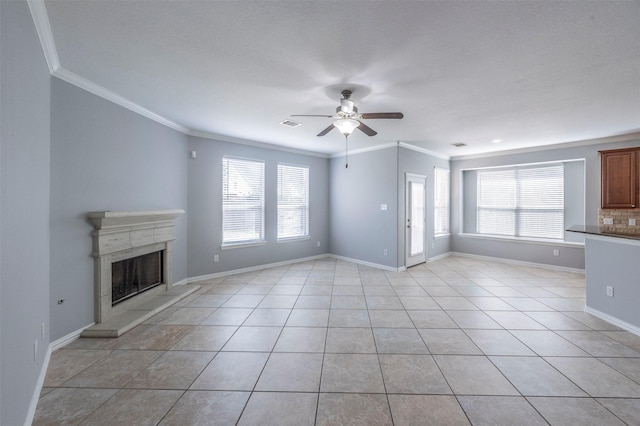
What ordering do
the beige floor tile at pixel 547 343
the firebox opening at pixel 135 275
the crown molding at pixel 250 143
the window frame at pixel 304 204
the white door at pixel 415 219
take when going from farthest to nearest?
the window frame at pixel 304 204, the white door at pixel 415 219, the crown molding at pixel 250 143, the firebox opening at pixel 135 275, the beige floor tile at pixel 547 343

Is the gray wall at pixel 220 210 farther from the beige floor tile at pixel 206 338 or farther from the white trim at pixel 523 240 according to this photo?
the white trim at pixel 523 240

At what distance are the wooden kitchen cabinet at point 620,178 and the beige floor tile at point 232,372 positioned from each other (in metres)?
6.28

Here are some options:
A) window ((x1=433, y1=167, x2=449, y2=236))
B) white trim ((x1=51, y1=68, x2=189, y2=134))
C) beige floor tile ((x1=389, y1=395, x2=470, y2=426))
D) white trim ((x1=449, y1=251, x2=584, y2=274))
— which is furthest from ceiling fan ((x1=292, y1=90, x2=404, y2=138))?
white trim ((x1=449, y1=251, x2=584, y2=274))

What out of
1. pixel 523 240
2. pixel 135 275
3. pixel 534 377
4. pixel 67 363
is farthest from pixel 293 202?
pixel 523 240

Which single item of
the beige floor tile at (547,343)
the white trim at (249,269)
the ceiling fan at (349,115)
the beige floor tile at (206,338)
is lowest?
the beige floor tile at (206,338)

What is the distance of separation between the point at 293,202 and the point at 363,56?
417cm

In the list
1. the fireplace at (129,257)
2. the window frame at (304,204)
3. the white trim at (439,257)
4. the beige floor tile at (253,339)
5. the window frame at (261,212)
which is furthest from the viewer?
the white trim at (439,257)

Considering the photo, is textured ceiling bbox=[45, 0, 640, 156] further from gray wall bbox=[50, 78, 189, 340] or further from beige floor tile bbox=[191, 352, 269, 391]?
beige floor tile bbox=[191, 352, 269, 391]

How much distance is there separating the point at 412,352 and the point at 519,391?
0.82m

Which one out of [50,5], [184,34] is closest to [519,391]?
[184,34]

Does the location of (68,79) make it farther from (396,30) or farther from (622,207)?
(622,207)

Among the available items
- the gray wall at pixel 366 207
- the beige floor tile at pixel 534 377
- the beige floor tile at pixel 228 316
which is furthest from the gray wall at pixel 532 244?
the beige floor tile at pixel 228 316

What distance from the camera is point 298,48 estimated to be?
210cm

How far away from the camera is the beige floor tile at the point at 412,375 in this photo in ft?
6.40
